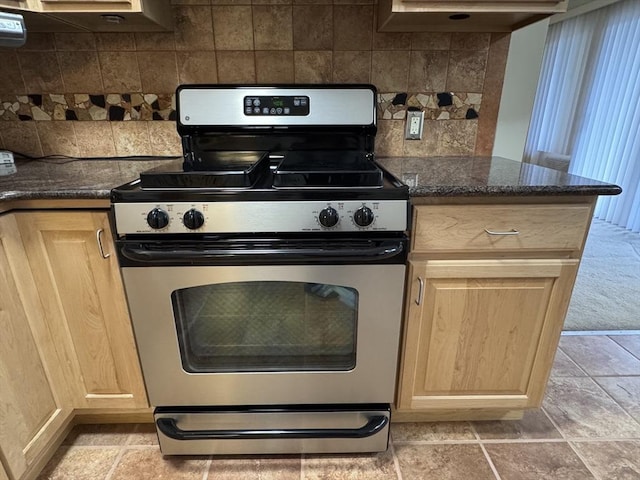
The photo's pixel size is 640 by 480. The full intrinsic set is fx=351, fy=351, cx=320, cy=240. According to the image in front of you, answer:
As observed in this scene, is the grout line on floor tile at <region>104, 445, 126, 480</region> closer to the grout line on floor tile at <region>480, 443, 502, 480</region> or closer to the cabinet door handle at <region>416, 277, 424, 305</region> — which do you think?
the cabinet door handle at <region>416, 277, 424, 305</region>

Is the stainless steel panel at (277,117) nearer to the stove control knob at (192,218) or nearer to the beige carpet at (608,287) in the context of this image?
the stove control knob at (192,218)

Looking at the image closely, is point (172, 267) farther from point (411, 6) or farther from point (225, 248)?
point (411, 6)

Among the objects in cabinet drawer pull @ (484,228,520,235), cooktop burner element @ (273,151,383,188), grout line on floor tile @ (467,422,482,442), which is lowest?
grout line on floor tile @ (467,422,482,442)

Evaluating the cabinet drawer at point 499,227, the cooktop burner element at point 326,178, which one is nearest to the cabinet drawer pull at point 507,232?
the cabinet drawer at point 499,227

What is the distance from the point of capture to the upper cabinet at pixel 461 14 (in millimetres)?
1082

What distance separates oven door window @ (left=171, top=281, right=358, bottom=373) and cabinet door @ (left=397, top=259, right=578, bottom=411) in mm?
229

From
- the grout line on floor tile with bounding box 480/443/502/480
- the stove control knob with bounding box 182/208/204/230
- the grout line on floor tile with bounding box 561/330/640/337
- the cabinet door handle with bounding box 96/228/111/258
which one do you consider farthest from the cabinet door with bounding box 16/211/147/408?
the grout line on floor tile with bounding box 561/330/640/337

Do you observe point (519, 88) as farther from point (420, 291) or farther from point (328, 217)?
point (328, 217)

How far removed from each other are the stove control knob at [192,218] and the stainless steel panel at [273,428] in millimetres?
630

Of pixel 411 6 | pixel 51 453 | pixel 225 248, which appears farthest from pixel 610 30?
pixel 51 453

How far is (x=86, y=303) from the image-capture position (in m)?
1.05

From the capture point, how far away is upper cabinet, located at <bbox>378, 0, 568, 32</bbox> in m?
1.08

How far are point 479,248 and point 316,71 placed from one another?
959 mm

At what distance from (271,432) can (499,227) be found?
941mm
